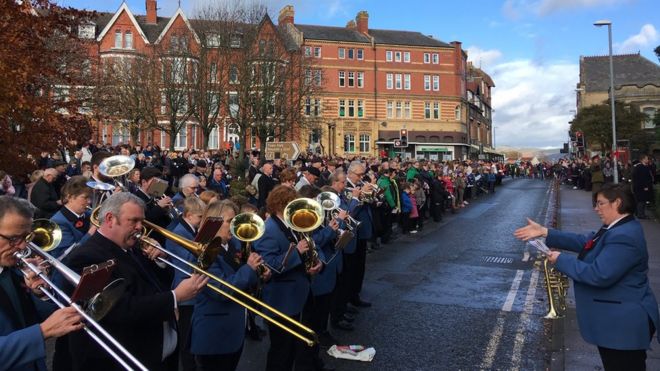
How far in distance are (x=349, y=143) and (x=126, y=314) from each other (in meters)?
66.9

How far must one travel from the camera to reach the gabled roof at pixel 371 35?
6856 centimetres

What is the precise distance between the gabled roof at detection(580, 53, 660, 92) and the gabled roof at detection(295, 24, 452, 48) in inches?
860

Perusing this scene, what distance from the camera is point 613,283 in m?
4.16

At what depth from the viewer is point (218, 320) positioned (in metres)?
4.35

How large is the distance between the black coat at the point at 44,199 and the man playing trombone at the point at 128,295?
668cm

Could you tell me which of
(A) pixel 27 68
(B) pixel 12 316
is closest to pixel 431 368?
(B) pixel 12 316

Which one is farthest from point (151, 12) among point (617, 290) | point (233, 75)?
point (617, 290)

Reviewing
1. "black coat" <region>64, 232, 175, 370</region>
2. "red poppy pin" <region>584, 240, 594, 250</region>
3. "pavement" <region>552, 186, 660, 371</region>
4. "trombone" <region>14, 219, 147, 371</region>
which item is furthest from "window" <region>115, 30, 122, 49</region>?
"red poppy pin" <region>584, 240, 594, 250</region>

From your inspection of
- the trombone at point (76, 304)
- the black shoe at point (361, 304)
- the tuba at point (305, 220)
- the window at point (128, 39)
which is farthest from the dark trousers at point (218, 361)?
the window at point (128, 39)

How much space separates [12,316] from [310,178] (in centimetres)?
826

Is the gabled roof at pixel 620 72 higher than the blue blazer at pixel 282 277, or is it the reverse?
the gabled roof at pixel 620 72

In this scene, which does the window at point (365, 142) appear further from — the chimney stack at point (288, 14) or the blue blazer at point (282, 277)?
the blue blazer at point (282, 277)

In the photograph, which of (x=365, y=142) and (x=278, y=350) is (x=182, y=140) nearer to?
(x=365, y=142)

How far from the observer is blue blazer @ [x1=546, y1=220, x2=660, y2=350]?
4121 millimetres
